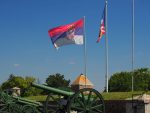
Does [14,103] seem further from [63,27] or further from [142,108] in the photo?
[142,108]

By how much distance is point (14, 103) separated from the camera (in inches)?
1064

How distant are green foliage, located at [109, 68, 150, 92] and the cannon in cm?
5853

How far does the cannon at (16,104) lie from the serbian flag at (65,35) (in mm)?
6023

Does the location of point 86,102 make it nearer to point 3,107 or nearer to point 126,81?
point 3,107

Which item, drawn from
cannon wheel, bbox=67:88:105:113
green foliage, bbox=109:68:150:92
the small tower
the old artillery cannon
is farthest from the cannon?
green foliage, bbox=109:68:150:92

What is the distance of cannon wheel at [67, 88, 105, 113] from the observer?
59.6 feet

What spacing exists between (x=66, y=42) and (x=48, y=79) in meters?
61.2

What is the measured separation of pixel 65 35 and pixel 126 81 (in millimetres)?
59596

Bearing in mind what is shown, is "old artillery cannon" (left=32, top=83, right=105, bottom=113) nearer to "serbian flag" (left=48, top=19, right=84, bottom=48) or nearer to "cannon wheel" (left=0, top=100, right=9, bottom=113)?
"cannon wheel" (left=0, top=100, right=9, bottom=113)

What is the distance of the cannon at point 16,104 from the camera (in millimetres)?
25891

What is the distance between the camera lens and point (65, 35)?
3250 cm

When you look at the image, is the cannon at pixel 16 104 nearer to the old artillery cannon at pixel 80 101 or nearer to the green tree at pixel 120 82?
the old artillery cannon at pixel 80 101

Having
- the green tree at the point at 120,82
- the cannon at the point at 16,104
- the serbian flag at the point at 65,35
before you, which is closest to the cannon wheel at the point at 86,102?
the cannon at the point at 16,104

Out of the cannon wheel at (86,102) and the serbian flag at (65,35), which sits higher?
the serbian flag at (65,35)
